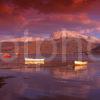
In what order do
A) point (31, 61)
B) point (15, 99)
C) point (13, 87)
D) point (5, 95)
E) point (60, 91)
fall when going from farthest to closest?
1. point (31, 61)
2. point (13, 87)
3. point (60, 91)
4. point (5, 95)
5. point (15, 99)

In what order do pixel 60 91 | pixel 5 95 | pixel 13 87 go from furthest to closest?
pixel 13 87
pixel 60 91
pixel 5 95

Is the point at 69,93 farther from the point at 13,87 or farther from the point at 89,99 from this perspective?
the point at 13,87

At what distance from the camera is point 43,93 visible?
110 ft

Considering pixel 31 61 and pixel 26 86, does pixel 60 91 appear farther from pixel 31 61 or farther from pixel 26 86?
pixel 31 61

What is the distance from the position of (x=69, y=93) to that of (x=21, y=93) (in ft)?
18.7

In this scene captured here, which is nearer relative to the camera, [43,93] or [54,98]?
[54,98]

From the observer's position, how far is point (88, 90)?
3562 centimetres

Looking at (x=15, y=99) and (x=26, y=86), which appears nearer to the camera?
(x=15, y=99)

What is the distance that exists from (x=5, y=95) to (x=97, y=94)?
1065 cm

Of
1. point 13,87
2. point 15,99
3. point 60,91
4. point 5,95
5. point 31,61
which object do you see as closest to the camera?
point 15,99

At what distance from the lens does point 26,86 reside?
39.1 metres

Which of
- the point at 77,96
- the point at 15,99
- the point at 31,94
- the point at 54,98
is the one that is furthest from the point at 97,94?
the point at 15,99

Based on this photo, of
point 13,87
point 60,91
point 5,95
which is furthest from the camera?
point 13,87

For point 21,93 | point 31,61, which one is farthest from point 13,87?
point 31,61
